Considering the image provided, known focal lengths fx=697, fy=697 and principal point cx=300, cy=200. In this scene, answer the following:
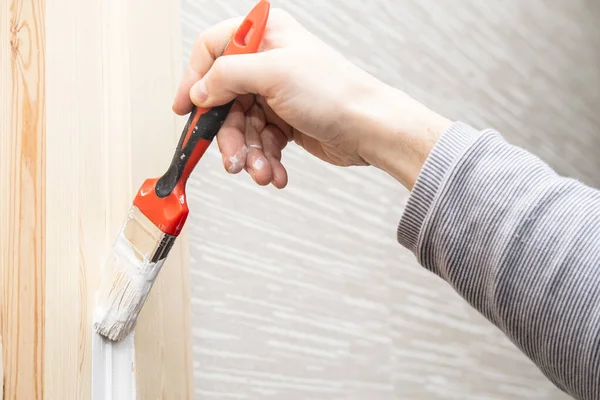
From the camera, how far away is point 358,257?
0.95 meters

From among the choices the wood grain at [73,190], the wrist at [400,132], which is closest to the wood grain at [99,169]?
the wood grain at [73,190]

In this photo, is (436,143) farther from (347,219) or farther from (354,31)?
(354,31)

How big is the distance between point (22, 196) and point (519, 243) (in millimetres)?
460

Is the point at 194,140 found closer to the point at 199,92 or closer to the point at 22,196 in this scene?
the point at 199,92

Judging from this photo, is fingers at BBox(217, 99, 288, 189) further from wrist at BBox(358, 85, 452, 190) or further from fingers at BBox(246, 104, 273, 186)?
wrist at BBox(358, 85, 452, 190)

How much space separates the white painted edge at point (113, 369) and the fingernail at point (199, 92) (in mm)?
250

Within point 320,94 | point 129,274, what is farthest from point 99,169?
point 320,94

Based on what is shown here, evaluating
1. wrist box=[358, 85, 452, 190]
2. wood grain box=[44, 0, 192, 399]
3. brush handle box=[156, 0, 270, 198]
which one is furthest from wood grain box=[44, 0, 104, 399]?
wrist box=[358, 85, 452, 190]

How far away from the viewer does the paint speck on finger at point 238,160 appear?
0.66 metres

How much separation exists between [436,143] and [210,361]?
0.37 meters

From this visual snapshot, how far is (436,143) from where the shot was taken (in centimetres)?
55

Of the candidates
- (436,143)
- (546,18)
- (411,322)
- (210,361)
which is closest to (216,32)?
(436,143)

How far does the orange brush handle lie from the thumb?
0.8 inches

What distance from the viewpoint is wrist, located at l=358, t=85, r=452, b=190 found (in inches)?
22.6
